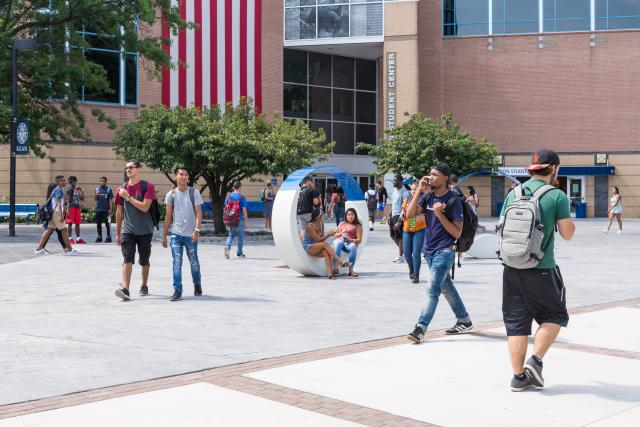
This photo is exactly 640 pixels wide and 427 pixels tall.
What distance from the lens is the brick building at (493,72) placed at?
41781 millimetres

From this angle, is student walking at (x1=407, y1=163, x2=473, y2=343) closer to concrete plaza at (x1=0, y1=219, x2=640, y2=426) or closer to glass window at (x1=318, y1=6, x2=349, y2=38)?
concrete plaza at (x1=0, y1=219, x2=640, y2=426)

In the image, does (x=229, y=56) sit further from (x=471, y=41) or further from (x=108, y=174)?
(x=471, y=41)

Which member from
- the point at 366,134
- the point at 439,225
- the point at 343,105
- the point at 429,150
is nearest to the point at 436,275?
the point at 439,225

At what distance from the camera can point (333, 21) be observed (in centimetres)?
4156

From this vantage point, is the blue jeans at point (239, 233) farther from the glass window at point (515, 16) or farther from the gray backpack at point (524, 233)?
the glass window at point (515, 16)

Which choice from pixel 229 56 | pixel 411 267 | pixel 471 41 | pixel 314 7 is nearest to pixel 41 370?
pixel 411 267

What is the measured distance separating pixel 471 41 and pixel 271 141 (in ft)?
78.8

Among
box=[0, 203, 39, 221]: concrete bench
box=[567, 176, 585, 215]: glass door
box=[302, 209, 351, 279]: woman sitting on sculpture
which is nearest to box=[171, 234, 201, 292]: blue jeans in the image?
box=[302, 209, 351, 279]: woman sitting on sculpture

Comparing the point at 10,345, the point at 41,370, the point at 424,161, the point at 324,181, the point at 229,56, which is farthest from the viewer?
the point at 324,181

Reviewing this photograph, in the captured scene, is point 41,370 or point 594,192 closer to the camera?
point 41,370

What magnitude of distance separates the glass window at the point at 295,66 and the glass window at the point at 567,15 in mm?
12939

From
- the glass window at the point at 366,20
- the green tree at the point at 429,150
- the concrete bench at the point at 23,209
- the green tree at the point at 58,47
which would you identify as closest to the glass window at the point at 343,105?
the glass window at the point at 366,20

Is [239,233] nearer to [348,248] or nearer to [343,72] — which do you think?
[348,248]

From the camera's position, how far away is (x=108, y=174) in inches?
1410
